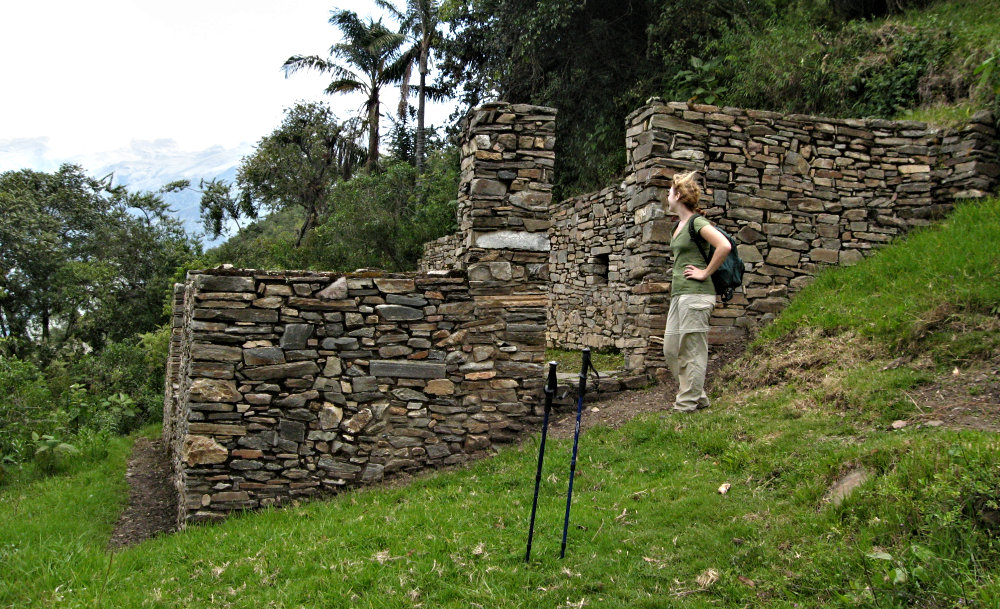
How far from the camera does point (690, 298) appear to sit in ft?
19.2

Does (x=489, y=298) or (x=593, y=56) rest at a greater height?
(x=593, y=56)

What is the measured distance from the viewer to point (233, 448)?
19.3 feet

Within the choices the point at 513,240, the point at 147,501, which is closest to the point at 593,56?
the point at 513,240

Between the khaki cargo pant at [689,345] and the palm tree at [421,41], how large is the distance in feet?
56.5

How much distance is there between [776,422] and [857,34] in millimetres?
9053

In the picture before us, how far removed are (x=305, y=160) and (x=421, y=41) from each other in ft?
24.9

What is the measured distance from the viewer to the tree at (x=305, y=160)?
88.8ft

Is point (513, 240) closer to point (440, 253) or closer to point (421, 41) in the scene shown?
point (440, 253)

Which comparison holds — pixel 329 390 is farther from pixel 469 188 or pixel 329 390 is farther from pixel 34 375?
pixel 34 375

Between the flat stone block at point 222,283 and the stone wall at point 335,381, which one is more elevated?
the flat stone block at point 222,283

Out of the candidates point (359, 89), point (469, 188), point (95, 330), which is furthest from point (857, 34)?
point (95, 330)

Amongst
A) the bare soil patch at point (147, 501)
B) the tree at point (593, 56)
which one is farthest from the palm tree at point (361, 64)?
the bare soil patch at point (147, 501)

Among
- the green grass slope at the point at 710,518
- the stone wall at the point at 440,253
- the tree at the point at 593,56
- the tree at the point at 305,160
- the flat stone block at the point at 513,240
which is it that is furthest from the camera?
the tree at the point at 305,160

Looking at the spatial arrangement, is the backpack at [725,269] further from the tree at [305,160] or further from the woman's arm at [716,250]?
the tree at [305,160]
